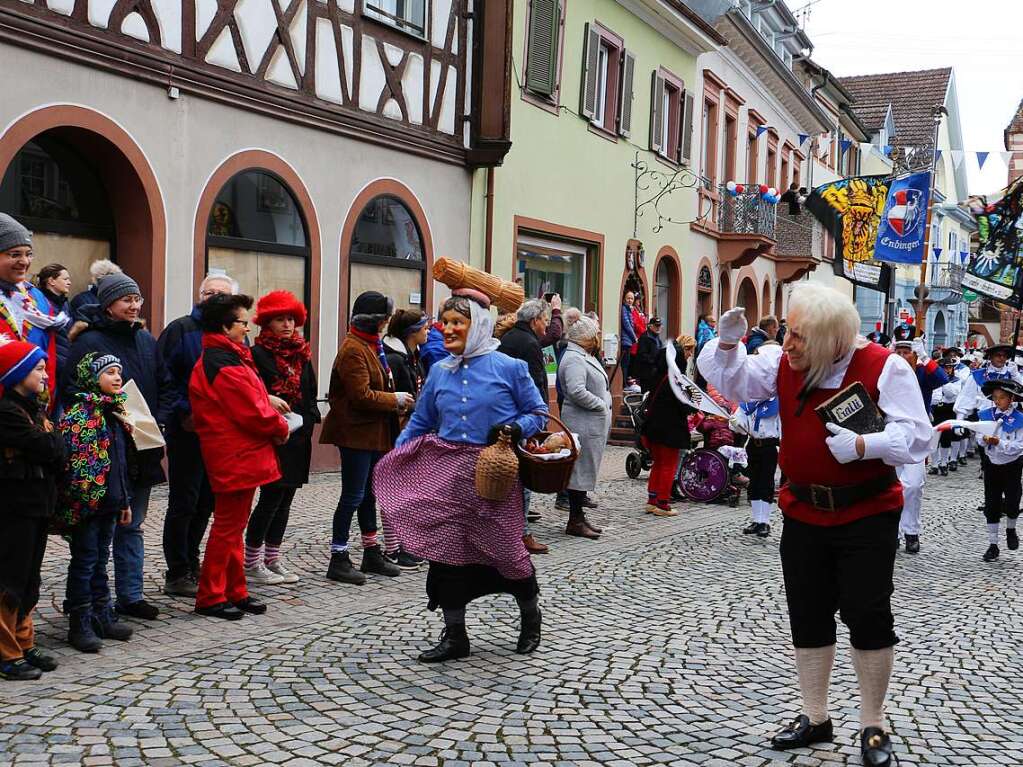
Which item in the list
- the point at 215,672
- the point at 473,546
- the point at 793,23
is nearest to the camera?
the point at 215,672

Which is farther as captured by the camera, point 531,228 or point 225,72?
point 531,228

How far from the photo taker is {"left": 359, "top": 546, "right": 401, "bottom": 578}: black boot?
25.6 feet

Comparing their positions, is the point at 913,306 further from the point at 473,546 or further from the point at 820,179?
the point at 473,546

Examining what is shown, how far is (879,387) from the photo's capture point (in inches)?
175

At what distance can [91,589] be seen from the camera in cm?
579

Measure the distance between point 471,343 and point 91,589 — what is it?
2.20 metres

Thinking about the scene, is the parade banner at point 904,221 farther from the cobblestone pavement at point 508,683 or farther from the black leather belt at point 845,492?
the black leather belt at point 845,492

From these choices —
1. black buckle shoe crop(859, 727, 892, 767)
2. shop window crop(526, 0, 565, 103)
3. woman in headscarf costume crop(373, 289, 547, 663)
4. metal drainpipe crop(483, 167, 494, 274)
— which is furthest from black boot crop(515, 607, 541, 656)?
shop window crop(526, 0, 565, 103)

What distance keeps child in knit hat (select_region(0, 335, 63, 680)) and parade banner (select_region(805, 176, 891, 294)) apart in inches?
509

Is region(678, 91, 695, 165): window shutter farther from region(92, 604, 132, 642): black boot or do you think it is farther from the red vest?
the red vest

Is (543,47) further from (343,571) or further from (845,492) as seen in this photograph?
(845,492)

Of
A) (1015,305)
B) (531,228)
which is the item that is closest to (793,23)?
(531,228)

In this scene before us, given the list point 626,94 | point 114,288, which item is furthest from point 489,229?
point 114,288

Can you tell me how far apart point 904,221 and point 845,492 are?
1271 centimetres
